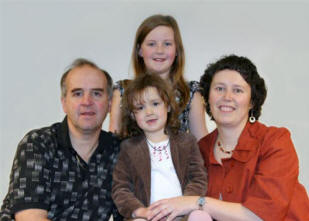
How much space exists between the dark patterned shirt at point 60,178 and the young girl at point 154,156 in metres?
0.17

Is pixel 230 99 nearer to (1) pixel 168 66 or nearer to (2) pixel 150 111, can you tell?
(2) pixel 150 111

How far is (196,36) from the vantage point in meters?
4.27

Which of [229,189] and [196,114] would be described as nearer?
[229,189]

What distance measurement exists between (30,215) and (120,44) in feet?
8.38

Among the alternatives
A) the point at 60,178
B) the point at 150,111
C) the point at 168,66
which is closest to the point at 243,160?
the point at 150,111

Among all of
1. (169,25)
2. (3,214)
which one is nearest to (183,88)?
(169,25)

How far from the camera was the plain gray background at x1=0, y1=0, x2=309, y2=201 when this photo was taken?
4188mm

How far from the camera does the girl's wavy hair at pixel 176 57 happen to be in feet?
9.08

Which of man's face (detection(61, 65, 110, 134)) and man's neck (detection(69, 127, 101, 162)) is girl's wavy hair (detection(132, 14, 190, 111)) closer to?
man's face (detection(61, 65, 110, 134))

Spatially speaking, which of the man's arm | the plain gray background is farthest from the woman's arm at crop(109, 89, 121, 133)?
the plain gray background

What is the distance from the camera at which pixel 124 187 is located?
6.98 feet

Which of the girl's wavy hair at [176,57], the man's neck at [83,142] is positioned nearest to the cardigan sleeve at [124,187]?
the man's neck at [83,142]

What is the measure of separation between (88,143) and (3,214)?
2.07 ft

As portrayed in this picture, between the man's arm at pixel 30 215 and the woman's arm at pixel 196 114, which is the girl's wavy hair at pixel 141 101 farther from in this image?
the man's arm at pixel 30 215
